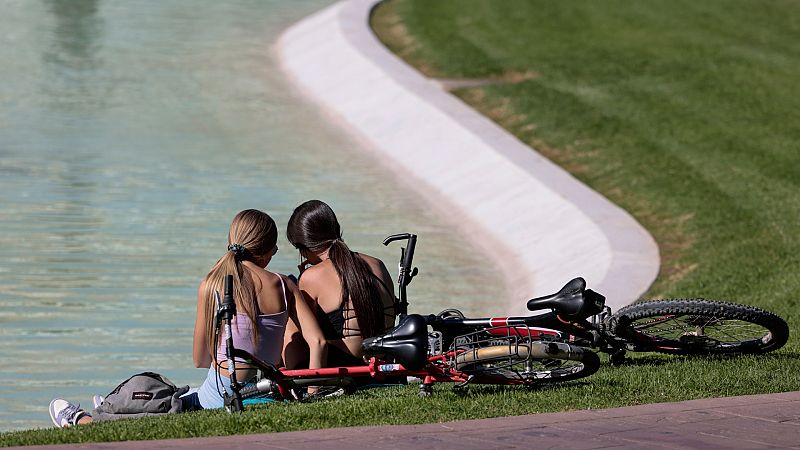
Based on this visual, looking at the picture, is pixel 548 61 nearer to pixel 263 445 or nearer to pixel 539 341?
pixel 539 341

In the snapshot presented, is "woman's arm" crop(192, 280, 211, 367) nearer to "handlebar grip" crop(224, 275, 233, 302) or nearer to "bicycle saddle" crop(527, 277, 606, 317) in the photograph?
"handlebar grip" crop(224, 275, 233, 302)

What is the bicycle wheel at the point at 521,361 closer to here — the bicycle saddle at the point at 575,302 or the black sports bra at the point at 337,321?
the bicycle saddle at the point at 575,302

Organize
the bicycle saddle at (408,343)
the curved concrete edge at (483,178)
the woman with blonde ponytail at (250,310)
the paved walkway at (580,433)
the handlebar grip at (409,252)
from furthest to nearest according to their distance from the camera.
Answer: the curved concrete edge at (483,178) < the handlebar grip at (409,252) < the woman with blonde ponytail at (250,310) < the bicycle saddle at (408,343) < the paved walkway at (580,433)

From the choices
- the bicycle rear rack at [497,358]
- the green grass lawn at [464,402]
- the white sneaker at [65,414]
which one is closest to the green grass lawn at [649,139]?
the green grass lawn at [464,402]

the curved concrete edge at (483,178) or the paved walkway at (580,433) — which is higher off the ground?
the curved concrete edge at (483,178)

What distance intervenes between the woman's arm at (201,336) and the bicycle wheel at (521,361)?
1.36 m

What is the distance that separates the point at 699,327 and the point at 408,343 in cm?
227

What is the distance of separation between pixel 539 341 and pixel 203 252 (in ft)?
23.1

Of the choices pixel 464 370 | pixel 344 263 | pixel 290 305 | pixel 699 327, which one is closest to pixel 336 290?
pixel 344 263

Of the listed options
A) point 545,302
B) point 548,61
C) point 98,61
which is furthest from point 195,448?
point 98,61

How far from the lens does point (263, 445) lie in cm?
610

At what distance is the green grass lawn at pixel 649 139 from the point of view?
713cm

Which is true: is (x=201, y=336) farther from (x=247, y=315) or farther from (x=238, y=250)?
(x=238, y=250)

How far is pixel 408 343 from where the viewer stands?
6.89 metres
